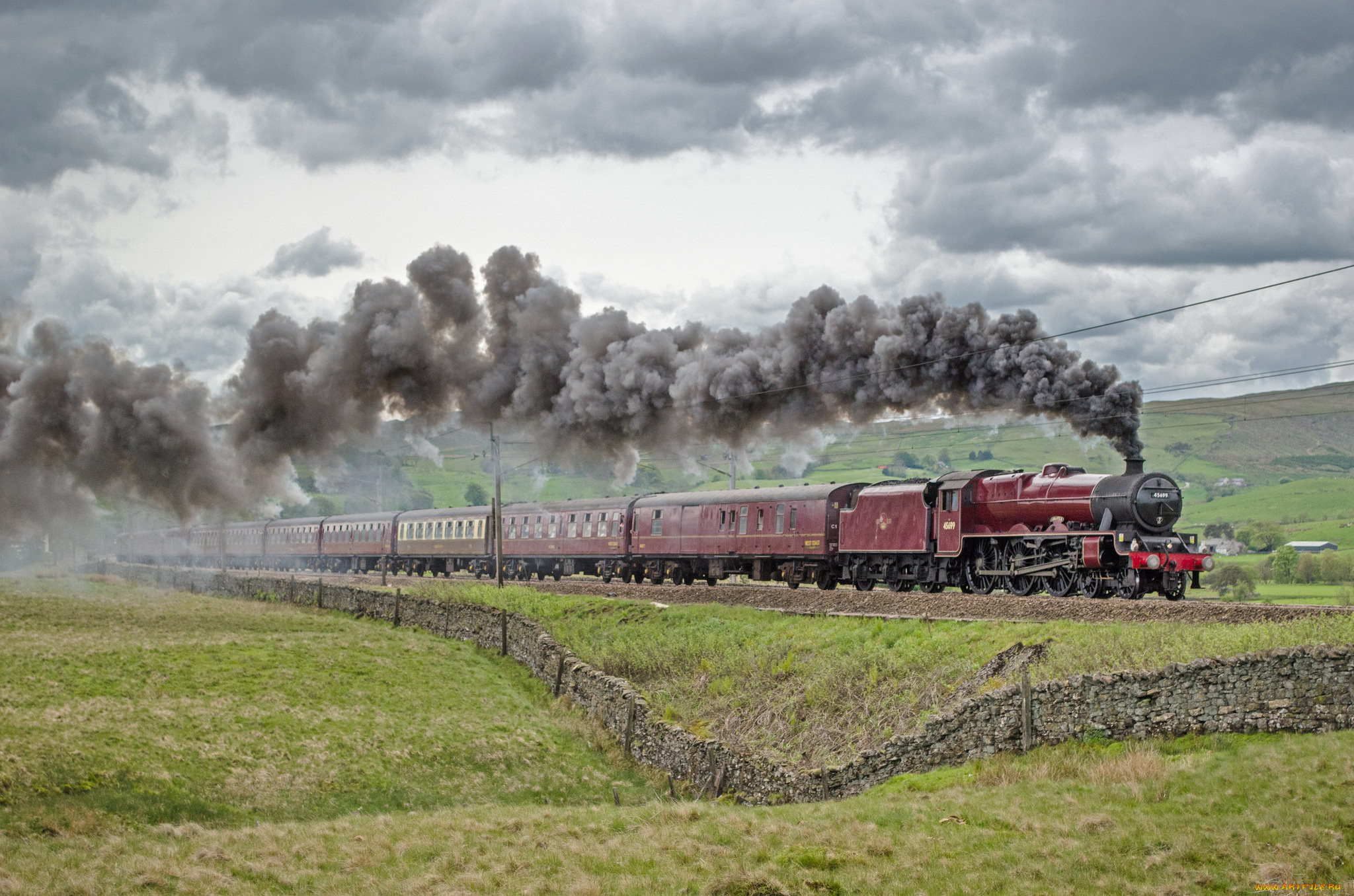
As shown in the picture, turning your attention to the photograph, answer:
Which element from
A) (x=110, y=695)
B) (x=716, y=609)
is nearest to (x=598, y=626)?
(x=716, y=609)

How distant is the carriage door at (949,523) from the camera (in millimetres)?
29750

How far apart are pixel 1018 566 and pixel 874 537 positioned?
566cm

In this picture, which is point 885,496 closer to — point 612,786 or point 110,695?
point 612,786

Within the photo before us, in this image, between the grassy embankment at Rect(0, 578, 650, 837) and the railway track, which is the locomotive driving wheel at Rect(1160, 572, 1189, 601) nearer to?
the railway track

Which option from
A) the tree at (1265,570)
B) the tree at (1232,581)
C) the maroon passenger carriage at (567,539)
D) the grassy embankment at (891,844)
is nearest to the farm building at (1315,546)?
the tree at (1265,570)

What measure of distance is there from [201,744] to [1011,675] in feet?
45.7

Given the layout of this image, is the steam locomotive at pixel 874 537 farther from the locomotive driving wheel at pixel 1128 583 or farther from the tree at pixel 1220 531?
the tree at pixel 1220 531

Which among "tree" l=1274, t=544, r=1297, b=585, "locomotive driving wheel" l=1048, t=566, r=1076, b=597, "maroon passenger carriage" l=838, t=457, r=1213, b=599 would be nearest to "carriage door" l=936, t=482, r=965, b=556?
"maroon passenger carriage" l=838, t=457, r=1213, b=599

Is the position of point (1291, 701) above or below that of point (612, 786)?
above

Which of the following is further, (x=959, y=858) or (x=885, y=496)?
(x=885, y=496)

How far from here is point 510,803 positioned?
19.0 meters

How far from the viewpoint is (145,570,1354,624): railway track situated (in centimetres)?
2158

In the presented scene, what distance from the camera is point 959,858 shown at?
11555mm

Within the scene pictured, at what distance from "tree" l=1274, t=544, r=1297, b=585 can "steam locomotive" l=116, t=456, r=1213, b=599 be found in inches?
3051
